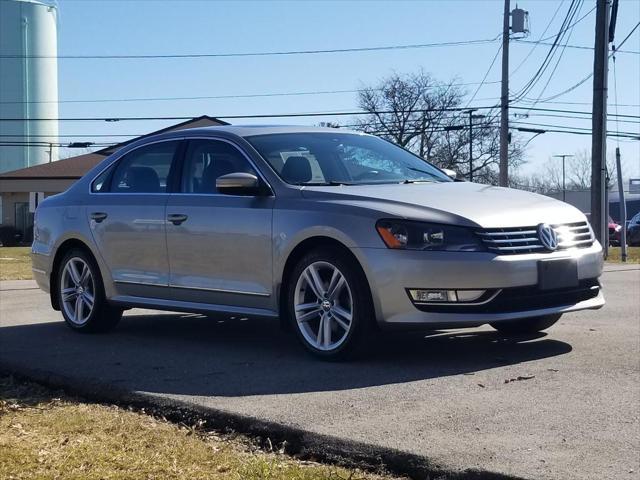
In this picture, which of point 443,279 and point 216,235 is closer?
point 443,279

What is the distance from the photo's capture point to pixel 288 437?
446cm

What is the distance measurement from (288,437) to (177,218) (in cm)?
309

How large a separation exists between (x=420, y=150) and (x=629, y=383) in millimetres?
54770

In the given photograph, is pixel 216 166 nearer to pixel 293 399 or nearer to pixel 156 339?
pixel 156 339

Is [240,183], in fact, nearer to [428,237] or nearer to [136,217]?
[136,217]

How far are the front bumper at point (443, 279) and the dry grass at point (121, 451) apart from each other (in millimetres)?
1713

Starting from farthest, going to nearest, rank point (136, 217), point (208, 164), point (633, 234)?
point (633, 234) < point (136, 217) < point (208, 164)

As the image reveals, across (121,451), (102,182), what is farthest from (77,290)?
(121,451)

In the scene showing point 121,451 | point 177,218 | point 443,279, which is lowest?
point 121,451

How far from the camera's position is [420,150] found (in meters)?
59.6

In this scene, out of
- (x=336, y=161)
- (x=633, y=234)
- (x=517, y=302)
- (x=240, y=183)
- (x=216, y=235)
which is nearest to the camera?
(x=517, y=302)

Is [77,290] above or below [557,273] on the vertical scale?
below

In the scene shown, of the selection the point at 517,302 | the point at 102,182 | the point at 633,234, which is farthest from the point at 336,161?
the point at 633,234

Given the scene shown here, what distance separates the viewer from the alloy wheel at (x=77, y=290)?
26.5 ft
